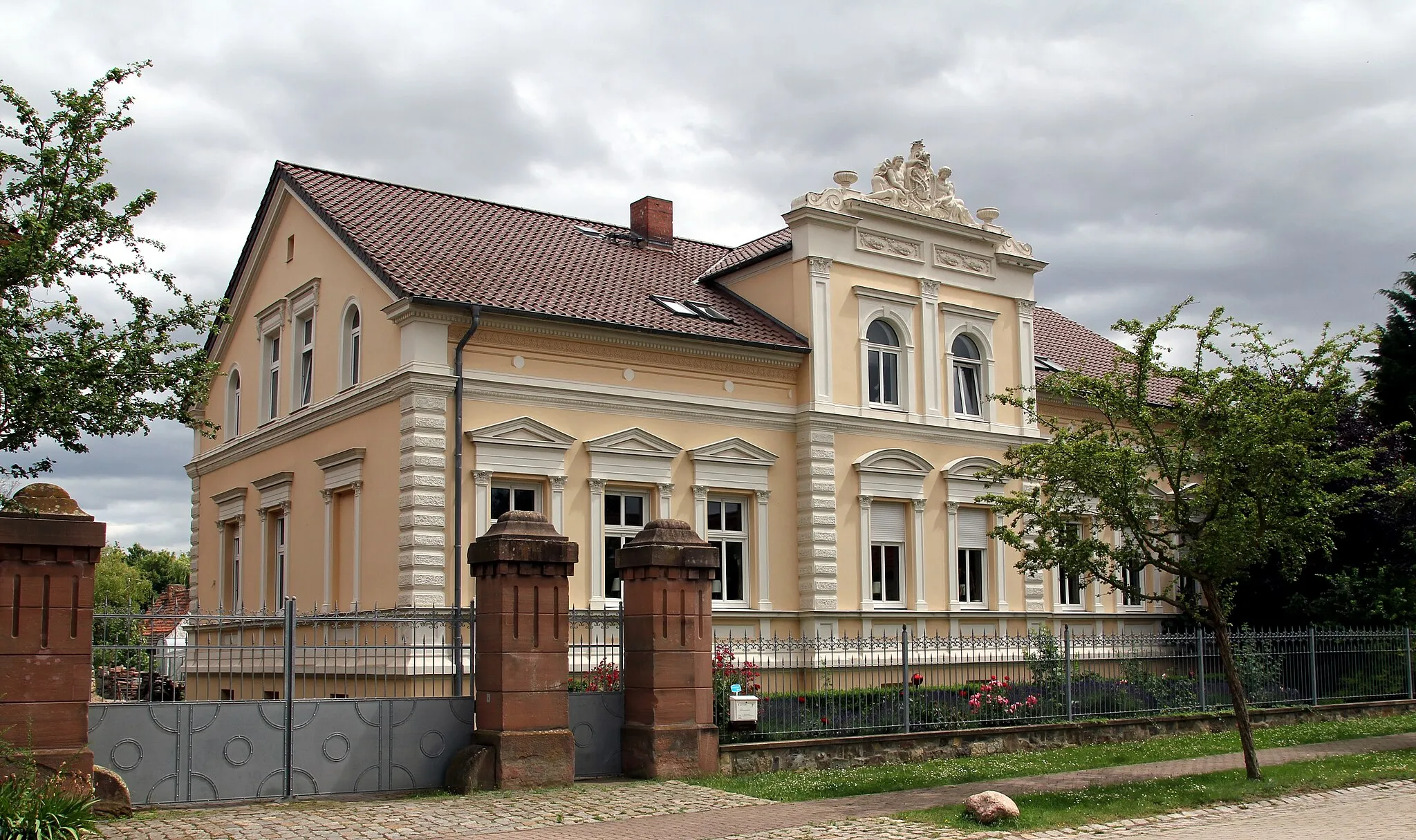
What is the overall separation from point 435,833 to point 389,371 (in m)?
11.2

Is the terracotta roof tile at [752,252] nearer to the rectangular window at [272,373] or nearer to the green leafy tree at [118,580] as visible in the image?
the rectangular window at [272,373]

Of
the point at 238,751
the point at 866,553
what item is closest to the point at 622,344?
the point at 866,553

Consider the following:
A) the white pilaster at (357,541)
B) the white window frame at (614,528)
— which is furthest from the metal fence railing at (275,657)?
the white window frame at (614,528)

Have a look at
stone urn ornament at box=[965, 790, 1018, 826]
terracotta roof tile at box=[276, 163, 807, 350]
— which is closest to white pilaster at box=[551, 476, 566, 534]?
terracotta roof tile at box=[276, 163, 807, 350]


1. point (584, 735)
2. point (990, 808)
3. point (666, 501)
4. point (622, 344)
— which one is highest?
point (622, 344)

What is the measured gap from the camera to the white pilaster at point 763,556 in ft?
79.4

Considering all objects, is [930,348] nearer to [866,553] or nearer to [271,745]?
[866,553]

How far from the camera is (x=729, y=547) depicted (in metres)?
24.4

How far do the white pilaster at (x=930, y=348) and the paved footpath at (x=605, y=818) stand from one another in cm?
1220

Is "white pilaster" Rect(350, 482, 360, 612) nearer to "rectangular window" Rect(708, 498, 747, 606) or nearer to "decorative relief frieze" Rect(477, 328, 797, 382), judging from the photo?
"decorative relief frieze" Rect(477, 328, 797, 382)

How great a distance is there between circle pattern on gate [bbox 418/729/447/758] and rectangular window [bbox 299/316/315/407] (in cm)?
1224

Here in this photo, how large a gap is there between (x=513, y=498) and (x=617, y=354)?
122 inches

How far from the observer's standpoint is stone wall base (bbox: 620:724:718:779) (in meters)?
15.3

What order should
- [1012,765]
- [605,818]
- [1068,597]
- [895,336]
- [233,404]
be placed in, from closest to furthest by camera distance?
[605,818] → [1012,765] → [895,336] → [233,404] → [1068,597]
